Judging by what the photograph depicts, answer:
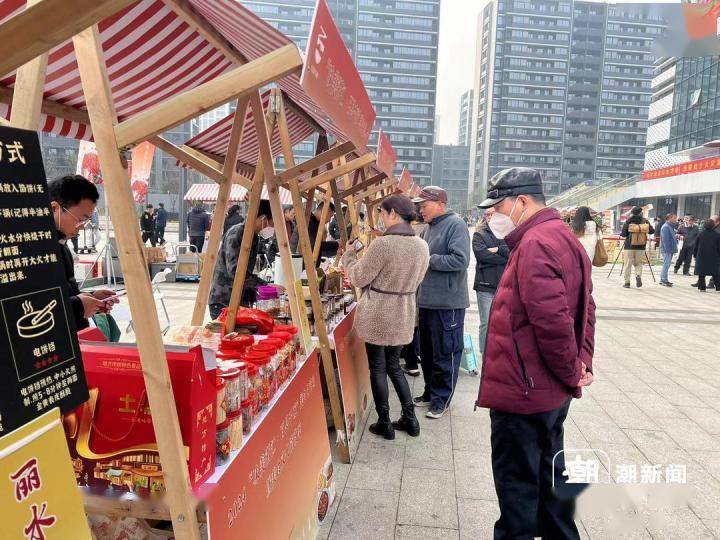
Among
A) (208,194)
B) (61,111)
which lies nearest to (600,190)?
(208,194)

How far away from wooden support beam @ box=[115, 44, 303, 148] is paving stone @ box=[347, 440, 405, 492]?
2572 mm

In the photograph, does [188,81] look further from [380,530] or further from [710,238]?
[710,238]

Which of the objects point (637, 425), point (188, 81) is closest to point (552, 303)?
point (188, 81)

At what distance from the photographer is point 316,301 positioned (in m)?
3.27

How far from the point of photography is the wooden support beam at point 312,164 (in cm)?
292

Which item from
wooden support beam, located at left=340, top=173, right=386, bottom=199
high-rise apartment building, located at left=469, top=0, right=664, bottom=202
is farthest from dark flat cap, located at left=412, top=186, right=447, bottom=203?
high-rise apartment building, located at left=469, top=0, right=664, bottom=202

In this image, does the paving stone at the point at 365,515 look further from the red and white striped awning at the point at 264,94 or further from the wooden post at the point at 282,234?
the red and white striped awning at the point at 264,94

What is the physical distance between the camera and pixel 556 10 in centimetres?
11438

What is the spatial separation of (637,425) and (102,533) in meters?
4.07

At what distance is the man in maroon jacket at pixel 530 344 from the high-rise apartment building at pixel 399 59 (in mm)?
112343

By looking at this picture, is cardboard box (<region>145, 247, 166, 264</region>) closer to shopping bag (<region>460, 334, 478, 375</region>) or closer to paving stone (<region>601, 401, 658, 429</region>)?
shopping bag (<region>460, 334, 478, 375</region>)

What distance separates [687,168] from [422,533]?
1574 inches

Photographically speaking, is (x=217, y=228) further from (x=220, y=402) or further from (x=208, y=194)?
(x=208, y=194)

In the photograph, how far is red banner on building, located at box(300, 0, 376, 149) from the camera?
1757 millimetres
